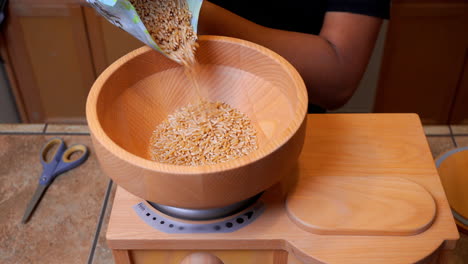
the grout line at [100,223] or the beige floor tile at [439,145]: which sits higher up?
the beige floor tile at [439,145]

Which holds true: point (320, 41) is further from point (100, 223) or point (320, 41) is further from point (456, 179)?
point (100, 223)

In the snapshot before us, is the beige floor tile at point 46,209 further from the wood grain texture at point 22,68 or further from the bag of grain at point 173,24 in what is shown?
the wood grain texture at point 22,68

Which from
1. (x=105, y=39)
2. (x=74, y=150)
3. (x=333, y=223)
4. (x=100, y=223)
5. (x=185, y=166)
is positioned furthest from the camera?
(x=105, y=39)

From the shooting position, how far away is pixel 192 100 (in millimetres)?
847

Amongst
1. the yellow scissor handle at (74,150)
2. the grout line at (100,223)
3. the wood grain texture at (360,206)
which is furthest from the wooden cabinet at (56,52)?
the wood grain texture at (360,206)

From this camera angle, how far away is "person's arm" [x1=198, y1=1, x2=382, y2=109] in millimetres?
1008

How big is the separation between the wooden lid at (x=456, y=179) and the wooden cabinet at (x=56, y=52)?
133 centimetres

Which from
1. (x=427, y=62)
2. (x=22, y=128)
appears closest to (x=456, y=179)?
(x=22, y=128)

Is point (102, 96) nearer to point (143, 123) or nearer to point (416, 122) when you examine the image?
point (143, 123)

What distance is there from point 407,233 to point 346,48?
1.55 feet

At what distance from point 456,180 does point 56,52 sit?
168 cm

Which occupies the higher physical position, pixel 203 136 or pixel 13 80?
pixel 203 136

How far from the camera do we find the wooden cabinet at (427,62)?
1.87m

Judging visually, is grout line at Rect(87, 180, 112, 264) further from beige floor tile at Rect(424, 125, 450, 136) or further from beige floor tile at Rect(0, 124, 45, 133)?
beige floor tile at Rect(424, 125, 450, 136)
